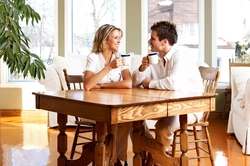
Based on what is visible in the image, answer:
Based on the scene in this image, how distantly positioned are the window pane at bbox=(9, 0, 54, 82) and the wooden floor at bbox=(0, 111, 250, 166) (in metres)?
1.18

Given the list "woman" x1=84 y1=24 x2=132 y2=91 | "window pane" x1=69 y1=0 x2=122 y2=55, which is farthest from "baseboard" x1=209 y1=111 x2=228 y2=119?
"woman" x1=84 y1=24 x2=132 y2=91

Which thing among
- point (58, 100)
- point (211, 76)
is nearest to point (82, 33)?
point (211, 76)

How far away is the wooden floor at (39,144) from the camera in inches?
150

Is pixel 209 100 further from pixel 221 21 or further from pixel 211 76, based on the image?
pixel 221 21

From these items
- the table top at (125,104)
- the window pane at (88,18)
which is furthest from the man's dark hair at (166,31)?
the window pane at (88,18)

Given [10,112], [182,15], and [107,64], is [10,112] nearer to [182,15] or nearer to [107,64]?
[182,15]

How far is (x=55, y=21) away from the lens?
6.77 metres

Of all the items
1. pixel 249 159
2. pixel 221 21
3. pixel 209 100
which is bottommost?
pixel 249 159

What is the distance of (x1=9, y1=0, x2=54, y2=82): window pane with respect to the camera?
6852 millimetres

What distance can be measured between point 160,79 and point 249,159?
4.55 ft

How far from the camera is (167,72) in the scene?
10.7ft

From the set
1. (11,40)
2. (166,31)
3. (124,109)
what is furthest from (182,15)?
(124,109)

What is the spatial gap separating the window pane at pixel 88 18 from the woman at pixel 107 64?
11.3 feet

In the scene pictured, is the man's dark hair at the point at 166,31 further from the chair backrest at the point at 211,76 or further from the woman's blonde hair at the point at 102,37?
the chair backrest at the point at 211,76
